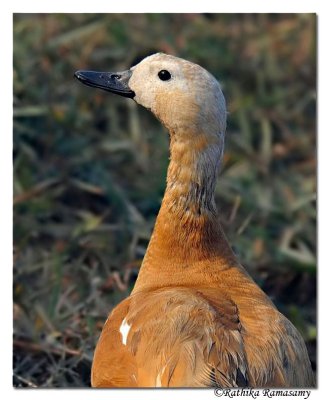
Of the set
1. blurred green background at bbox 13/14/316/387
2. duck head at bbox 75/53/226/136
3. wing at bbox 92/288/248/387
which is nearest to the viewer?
wing at bbox 92/288/248/387

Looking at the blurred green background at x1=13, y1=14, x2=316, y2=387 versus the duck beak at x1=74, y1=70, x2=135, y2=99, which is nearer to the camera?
the duck beak at x1=74, y1=70, x2=135, y2=99

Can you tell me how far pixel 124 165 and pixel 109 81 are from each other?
173cm

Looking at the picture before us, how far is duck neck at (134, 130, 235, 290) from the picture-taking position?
3.66 metres

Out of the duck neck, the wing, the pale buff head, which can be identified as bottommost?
the wing

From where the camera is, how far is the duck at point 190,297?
3168mm

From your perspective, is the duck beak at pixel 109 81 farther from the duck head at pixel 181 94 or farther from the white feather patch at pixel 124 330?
the white feather patch at pixel 124 330

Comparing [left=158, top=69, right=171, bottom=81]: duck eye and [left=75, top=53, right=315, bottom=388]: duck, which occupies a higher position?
[left=158, top=69, right=171, bottom=81]: duck eye

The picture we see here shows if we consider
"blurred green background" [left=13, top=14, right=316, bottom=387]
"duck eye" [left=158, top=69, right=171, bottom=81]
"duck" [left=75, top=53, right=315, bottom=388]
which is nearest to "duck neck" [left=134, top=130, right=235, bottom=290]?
"duck" [left=75, top=53, right=315, bottom=388]

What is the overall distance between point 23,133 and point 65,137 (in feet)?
1.01

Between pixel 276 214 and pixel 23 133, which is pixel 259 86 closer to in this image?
pixel 276 214

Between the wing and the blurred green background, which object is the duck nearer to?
the wing

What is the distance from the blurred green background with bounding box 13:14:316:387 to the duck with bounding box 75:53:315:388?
0.62m

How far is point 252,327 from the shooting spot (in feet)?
10.9

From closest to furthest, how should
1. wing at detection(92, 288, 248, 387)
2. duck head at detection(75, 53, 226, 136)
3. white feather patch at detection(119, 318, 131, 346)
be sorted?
wing at detection(92, 288, 248, 387) → white feather patch at detection(119, 318, 131, 346) → duck head at detection(75, 53, 226, 136)
